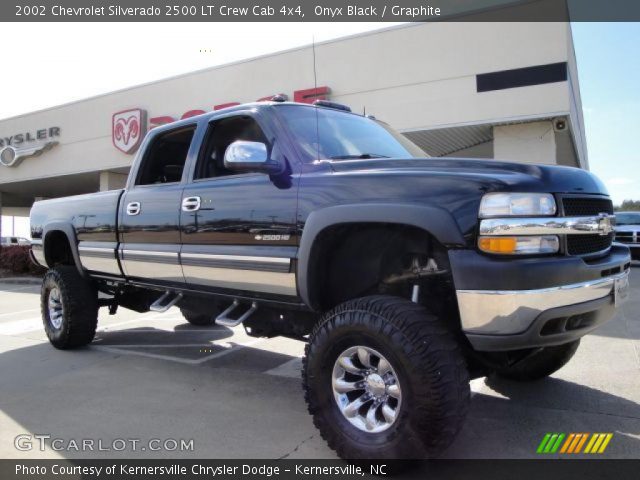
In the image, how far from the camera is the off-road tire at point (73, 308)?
17.3ft

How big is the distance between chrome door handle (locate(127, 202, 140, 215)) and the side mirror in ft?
5.32

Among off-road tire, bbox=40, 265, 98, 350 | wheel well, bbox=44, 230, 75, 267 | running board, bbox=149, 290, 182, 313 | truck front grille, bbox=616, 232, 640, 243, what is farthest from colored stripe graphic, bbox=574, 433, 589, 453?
truck front grille, bbox=616, 232, 640, 243

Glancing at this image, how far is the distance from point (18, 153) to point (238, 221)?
25906 mm

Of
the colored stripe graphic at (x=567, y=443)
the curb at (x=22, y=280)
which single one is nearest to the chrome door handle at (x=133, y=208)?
the colored stripe graphic at (x=567, y=443)

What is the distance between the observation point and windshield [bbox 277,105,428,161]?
3.40 m

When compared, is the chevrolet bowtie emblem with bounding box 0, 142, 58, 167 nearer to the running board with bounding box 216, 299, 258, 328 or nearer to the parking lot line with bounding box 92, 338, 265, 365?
the parking lot line with bounding box 92, 338, 265, 365

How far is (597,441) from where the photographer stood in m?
2.96

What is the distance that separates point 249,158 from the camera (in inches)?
122

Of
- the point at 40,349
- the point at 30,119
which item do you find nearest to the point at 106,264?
the point at 40,349

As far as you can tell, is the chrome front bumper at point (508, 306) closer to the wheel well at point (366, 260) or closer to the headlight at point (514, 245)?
the headlight at point (514, 245)

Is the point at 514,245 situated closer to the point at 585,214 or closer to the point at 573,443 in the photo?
the point at 585,214

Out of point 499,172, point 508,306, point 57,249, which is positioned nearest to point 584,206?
point 499,172

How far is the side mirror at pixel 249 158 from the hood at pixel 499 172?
1.54 ft

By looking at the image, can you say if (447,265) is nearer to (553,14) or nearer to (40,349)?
(40,349)
